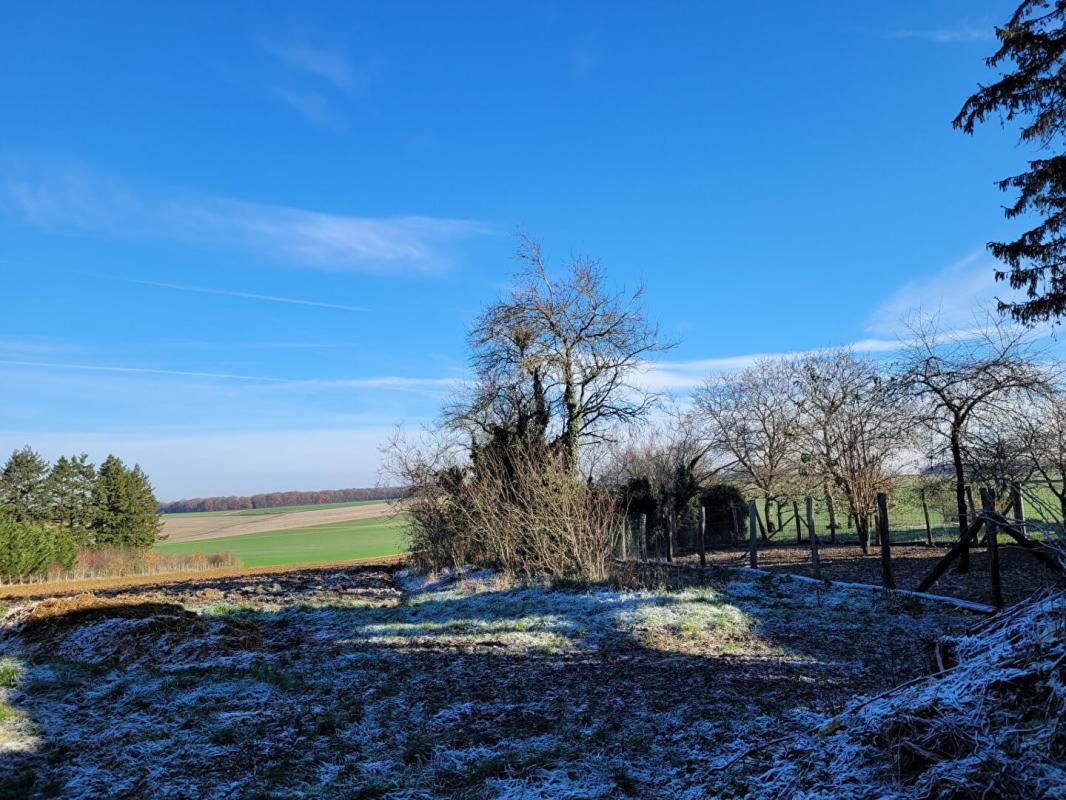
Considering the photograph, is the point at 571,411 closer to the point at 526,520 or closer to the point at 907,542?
the point at 526,520

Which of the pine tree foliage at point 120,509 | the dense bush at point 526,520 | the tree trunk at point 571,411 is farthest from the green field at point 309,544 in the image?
the dense bush at point 526,520

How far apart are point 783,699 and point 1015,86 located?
1165 centimetres

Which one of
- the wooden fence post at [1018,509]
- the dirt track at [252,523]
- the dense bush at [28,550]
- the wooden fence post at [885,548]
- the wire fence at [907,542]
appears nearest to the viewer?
the wooden fence post at [1018,509]

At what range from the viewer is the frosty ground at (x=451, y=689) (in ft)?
13.3

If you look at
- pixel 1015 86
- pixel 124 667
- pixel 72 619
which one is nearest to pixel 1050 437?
pixel 1015 86

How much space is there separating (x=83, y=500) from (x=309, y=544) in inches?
551

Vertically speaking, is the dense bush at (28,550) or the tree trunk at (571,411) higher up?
the tree trunk at (571,411)

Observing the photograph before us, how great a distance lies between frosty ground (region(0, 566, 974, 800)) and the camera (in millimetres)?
4055

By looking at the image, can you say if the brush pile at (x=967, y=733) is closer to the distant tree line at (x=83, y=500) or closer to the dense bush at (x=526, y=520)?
the dense bush at (x=526, y=520)

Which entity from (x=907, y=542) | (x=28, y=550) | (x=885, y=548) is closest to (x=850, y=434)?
(x=907, y=542)

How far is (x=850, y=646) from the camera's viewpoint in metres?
6.64

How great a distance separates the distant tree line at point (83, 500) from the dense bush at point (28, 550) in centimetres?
204

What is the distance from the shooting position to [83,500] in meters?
38.3

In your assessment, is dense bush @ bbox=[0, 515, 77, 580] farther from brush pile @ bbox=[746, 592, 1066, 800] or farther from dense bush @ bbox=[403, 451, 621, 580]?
brush pile @ bbox=[746, 592, 1066, 800]
